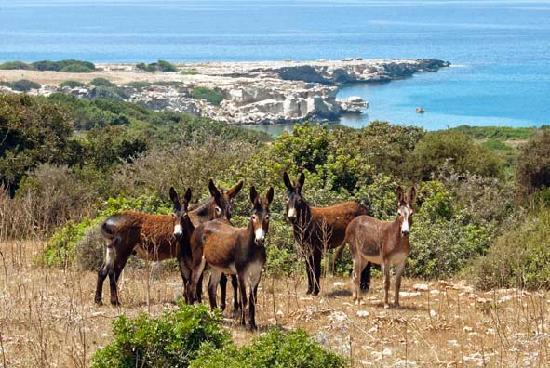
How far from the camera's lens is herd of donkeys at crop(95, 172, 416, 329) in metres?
11.1

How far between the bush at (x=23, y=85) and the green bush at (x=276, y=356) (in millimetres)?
100209

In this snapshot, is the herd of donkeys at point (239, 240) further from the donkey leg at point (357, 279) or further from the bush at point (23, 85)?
the bush at point (23, 85)

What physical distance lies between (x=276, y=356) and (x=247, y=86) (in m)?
110

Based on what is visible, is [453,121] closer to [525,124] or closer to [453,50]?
[525,124]

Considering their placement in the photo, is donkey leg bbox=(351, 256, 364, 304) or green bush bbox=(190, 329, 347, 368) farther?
donkey leg bbox=(351, 256, 364, 304)

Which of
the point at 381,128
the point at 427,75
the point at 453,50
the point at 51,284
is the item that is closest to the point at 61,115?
the point at 381,128

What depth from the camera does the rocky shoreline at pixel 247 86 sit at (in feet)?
338

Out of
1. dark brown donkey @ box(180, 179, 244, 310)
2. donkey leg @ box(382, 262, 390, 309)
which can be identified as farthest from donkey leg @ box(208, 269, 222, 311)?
donkey leg @ box(382, 262, 390, 309)

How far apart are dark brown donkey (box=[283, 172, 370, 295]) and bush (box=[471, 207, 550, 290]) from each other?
86.3 inches

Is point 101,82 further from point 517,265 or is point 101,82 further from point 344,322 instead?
point 344,322

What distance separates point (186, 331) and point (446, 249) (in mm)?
9605

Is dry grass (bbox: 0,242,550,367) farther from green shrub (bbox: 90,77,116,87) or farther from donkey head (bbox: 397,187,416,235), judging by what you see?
green shrub (bbox: 90,77,116,87)

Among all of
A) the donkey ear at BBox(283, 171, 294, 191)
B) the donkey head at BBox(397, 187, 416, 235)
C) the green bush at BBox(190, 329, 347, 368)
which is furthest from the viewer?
the donkey ear at BBox(283, 171, 294, 191)

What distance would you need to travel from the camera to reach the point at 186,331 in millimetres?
8617
